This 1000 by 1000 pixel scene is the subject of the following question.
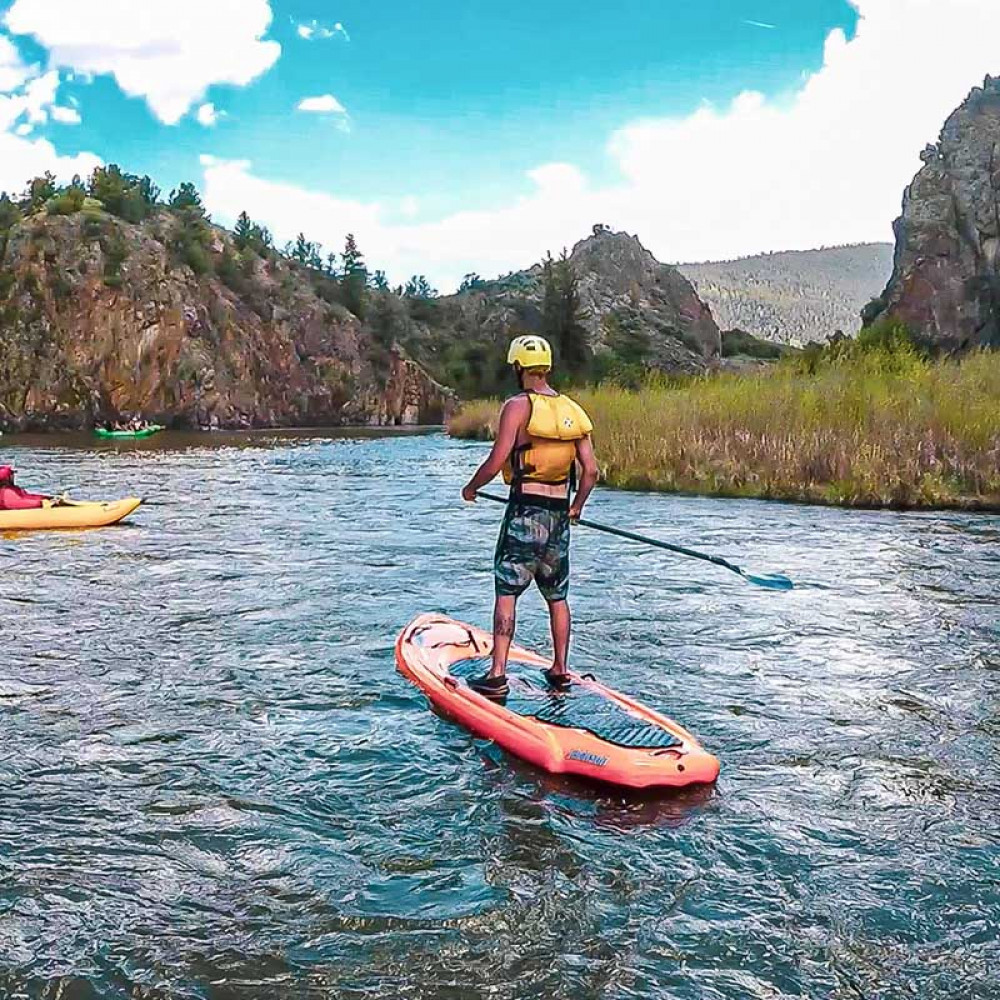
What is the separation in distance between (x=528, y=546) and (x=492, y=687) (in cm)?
86

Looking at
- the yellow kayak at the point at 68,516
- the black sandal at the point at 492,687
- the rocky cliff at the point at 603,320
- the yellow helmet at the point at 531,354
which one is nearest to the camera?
the yellow helmet at the point at 531,354

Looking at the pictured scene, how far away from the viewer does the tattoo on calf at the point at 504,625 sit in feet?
20.1

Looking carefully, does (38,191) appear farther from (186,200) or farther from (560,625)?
(560,625)

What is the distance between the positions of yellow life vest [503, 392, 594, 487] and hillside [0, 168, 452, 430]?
62.9 meters

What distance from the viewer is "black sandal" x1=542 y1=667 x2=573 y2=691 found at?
6.22 metres

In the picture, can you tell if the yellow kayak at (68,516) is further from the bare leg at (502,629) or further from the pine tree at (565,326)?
the pine tree at (565,326)

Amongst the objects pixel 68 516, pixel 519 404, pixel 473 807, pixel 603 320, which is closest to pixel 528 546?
pixel 519 404

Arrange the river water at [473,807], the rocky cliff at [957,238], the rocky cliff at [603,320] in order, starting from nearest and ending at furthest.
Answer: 1. the river water at [473,807]
2. the rocky cliff at [957,238]
3. the rocky cliff at [603,320]

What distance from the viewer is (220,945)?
12.0 feet

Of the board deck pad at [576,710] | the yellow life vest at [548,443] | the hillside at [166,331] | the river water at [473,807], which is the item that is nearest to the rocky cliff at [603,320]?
the hillside at [166,331]

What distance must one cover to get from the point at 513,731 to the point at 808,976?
232cm

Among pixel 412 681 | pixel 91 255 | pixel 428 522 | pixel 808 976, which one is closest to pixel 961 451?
pixel 428 522

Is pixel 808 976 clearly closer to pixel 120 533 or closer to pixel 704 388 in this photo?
pixel 120 533

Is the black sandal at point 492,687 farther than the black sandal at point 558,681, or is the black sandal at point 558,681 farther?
the black sandal at point 558,681
